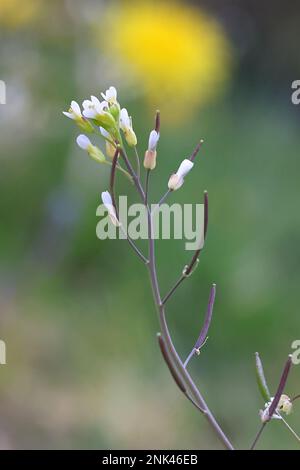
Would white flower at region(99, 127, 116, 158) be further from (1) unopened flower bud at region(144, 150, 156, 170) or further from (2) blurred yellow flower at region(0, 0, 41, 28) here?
(2) blurred yellow flower at region(0, 0, 41, 28)

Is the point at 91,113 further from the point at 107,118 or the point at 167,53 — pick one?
the point at 167,53

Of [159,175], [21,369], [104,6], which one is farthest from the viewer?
[104,6]

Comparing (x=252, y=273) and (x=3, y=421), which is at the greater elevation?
(x=252, y=273)

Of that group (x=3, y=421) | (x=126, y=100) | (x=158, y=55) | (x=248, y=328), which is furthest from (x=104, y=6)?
(x=3, y=421)

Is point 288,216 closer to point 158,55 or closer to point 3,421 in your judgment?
point 158,55

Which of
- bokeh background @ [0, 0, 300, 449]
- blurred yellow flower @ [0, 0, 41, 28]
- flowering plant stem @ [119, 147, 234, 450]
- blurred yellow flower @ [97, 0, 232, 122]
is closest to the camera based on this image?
flowering plant stem @ [119, 147, 234, 450]

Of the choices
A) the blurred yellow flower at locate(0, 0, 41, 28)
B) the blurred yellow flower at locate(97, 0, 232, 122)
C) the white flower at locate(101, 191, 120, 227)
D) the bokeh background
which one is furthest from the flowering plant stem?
the blurred yellow flower at locate(97, 0, 232, 122)
